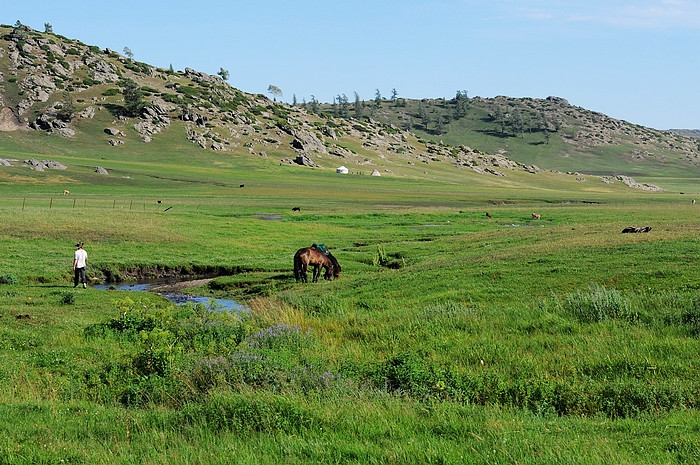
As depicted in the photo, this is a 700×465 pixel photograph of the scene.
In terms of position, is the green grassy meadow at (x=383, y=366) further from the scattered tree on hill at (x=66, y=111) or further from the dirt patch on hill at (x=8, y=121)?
the scattered tree on hill at (x=66, y=111)

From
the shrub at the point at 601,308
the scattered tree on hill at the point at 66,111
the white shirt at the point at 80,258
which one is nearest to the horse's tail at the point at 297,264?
the white shirt at the point at 80,258

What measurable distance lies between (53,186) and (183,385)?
101968 mm

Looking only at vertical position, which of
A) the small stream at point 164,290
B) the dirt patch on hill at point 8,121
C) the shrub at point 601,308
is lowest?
the small stream at point 164,290

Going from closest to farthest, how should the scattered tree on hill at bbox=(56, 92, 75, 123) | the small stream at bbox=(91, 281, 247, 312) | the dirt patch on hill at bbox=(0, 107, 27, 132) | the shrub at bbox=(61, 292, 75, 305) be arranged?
the shrub at bbox=(61, 292, 75, 305) → the small stream at bbox=(91, 281, 247, 312) → the dirt patch on hill at bbox=(0, 107, 27, 132) → the scattered tree on hill at bbox=(56, 92, 75, 123)

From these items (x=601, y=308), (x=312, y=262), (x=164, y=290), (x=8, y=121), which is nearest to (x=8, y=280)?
(x=164, y=290)

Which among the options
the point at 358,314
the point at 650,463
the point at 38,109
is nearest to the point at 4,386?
the point at 358,314

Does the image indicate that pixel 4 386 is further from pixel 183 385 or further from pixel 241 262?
pixel 241 262

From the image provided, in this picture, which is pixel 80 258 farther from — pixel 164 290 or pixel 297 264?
pixel 297 264

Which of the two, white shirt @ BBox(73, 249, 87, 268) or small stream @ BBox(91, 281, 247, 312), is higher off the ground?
white shirt @ BBox(73, 249, 87, 268)

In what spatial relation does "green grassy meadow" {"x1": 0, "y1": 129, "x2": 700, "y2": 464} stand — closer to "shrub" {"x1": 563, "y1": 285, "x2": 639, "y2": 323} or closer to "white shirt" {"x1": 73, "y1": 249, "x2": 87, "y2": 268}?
"shrub" {"x1": 563, "y1": 285, "x2": 639, "y2": 323}

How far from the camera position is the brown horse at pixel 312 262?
34125mm

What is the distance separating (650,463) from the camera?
8016 millimetres

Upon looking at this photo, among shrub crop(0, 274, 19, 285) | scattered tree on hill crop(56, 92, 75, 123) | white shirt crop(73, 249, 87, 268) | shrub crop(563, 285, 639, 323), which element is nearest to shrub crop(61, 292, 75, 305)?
white shirt crop(73, 249, 87, 268)

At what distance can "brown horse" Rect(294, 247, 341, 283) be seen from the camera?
3412 centimetres
